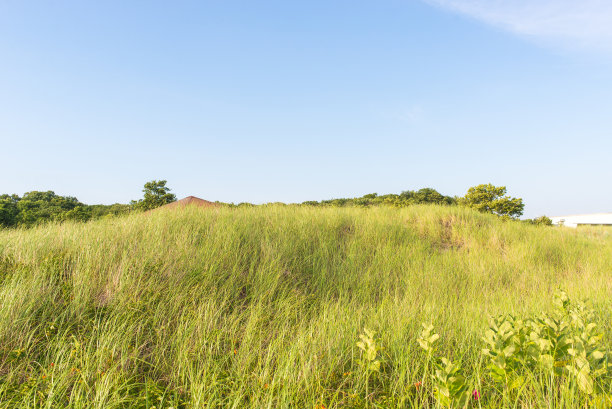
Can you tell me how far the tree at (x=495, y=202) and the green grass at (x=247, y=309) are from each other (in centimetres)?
730

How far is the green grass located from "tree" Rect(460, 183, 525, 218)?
24.0ft

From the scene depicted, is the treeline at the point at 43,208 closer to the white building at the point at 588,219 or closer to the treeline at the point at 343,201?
the treeline at the point at 343,201

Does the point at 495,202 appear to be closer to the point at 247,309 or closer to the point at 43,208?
the point at 247,309

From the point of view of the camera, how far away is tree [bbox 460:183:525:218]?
14883mm

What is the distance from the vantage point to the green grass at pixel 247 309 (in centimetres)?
237

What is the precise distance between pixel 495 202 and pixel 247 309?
48.0 feet

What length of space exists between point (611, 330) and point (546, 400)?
2.10 m

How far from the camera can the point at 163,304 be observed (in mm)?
3666

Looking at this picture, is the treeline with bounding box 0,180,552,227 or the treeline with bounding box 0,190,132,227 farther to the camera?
the treeline with bounding box 0,180,552,227

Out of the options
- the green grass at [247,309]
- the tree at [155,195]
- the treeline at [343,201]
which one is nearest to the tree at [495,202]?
the treeline at [343,201]

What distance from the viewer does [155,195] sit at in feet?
51.6

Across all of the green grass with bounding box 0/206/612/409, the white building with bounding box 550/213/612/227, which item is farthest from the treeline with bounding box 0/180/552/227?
the white building with bounding box 550/213/612/227

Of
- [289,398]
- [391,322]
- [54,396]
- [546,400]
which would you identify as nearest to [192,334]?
[54,396]

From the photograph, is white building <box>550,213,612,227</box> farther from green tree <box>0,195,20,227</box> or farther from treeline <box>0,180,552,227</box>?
green tree <box>0,195,20,227</box>
